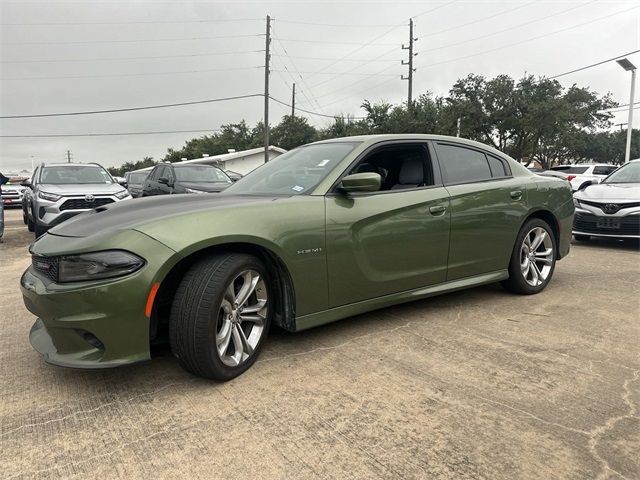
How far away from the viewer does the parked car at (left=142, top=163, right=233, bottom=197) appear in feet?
34.9

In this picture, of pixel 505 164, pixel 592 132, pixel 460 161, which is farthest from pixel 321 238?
pixel 592 132

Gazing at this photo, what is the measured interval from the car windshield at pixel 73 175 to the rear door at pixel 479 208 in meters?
7.99

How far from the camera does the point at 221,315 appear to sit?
8.95ft

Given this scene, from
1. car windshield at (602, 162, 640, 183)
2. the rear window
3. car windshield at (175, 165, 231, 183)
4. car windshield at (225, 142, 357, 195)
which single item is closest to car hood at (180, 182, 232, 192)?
car windshield at (175, 165, 231, 183)

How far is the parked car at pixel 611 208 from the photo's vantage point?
7090 mm

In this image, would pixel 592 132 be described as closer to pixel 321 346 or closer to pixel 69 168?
pixel 69 168

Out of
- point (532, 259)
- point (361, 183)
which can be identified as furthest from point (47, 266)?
point (532, 259)

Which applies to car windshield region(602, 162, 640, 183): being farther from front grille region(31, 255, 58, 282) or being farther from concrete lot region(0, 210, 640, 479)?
front grille region(31, 255, 58, 282)

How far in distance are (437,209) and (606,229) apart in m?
5.08

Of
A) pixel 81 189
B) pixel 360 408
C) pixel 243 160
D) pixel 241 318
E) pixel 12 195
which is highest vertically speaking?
pixel 243 160

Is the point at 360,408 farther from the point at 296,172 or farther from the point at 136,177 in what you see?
the point at 136,177

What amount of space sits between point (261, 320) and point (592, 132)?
129 ft

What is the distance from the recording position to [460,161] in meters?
4.14

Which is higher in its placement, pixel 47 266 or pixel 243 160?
pixel 243 160
